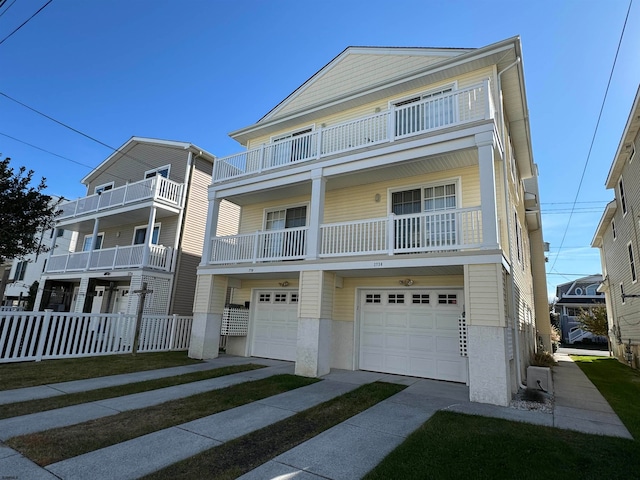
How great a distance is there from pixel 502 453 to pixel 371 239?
5758 millimetres

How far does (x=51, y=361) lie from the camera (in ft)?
31.5

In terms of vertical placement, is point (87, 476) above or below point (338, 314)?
below

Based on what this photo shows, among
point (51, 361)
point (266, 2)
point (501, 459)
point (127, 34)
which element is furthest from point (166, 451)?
point (127, 34)

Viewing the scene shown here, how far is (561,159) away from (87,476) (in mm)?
14993

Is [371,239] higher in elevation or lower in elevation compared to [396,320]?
higher

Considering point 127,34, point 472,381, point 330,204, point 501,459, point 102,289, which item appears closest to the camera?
point 501,459

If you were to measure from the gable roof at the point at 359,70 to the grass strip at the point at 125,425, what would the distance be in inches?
367

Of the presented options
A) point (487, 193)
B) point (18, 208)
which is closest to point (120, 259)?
point (18, 208)

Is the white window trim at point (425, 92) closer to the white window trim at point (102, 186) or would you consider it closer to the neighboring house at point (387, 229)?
the neighboring house at point (387, 229)

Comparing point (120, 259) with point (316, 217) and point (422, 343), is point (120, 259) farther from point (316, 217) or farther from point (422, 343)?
point (422, 343)

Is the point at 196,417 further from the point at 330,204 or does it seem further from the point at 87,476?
the point at 330,204

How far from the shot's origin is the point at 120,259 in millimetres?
15859

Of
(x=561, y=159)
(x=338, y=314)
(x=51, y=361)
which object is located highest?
(x=561, y=159)

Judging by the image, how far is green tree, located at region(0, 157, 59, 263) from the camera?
12.0m
